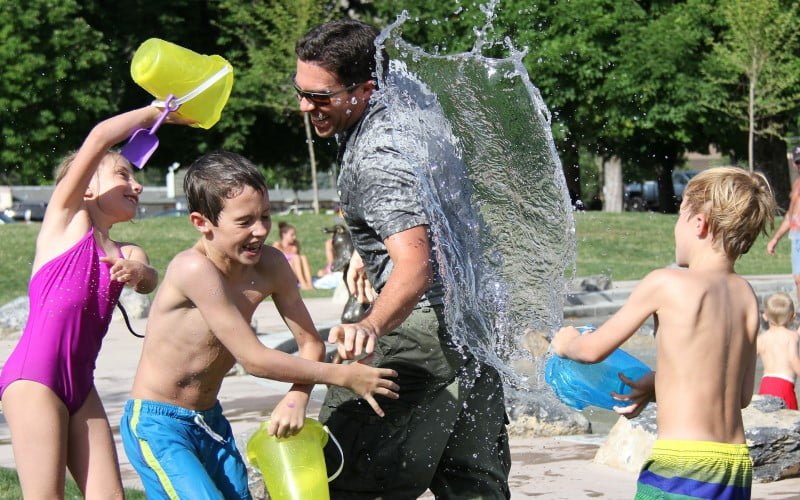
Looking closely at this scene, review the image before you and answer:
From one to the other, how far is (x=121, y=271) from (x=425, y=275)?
1152mm

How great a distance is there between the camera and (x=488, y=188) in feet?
14.5

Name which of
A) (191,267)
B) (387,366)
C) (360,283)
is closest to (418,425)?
(387,366)

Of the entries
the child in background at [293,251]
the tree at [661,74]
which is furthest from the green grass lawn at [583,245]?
the tree at [661,74]

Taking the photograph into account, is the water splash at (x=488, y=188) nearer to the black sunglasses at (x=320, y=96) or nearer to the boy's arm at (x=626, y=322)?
the black sunglasses at (x=320, y=96)

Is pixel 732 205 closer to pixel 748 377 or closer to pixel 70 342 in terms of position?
pixel 748 377

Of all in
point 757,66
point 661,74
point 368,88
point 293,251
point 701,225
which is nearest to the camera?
point 701,225

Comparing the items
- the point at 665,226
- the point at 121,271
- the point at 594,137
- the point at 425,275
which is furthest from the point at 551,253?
the point at 594,137

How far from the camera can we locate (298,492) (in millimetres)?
3369

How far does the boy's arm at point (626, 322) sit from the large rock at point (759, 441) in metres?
2.50

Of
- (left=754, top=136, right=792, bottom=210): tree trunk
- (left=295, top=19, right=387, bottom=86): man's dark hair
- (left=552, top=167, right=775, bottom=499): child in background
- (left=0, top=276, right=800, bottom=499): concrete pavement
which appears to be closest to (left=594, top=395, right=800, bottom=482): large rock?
(left=0, top=276, right=800, bottom=499): concrete pavement

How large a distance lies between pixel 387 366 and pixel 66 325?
42.8 inches

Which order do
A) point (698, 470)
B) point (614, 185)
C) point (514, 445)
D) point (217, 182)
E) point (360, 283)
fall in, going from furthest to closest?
point (614, 185) → point (514, 445) → point (360, 283) → point (217, 182) → point (698, 470)

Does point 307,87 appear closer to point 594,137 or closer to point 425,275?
point 425,275

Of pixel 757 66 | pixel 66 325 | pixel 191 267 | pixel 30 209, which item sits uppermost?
pixel 757 66
